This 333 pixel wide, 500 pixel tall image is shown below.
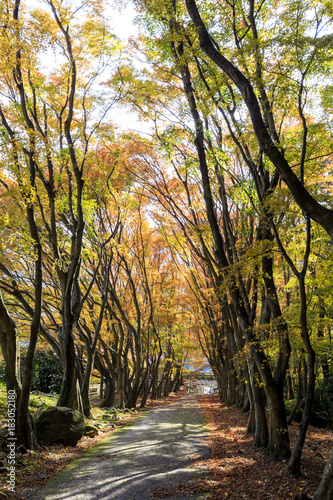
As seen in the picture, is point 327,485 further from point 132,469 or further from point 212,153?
point 212,153

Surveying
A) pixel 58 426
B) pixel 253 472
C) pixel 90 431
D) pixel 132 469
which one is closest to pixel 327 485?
pixel 253 472

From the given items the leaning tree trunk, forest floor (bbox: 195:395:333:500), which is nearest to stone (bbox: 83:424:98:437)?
forest floor (bbox: 195:395:333:500)

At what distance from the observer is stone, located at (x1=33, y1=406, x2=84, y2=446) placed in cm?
701

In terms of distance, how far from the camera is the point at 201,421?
39.0ft

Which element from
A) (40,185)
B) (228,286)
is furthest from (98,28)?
(228,286)

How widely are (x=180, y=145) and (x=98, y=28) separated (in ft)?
11.0

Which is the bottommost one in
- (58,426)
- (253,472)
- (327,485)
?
(253,472)

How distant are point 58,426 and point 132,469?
7.13 feet

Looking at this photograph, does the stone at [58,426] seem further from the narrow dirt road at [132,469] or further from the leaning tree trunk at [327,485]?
the leaning tree trunk at [327,485]

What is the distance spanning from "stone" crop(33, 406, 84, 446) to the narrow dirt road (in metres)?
0.53

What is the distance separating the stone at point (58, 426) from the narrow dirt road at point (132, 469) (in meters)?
0.53

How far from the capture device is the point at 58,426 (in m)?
7.14

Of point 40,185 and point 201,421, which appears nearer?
point 40,185

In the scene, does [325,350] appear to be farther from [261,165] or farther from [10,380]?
[10,380]
